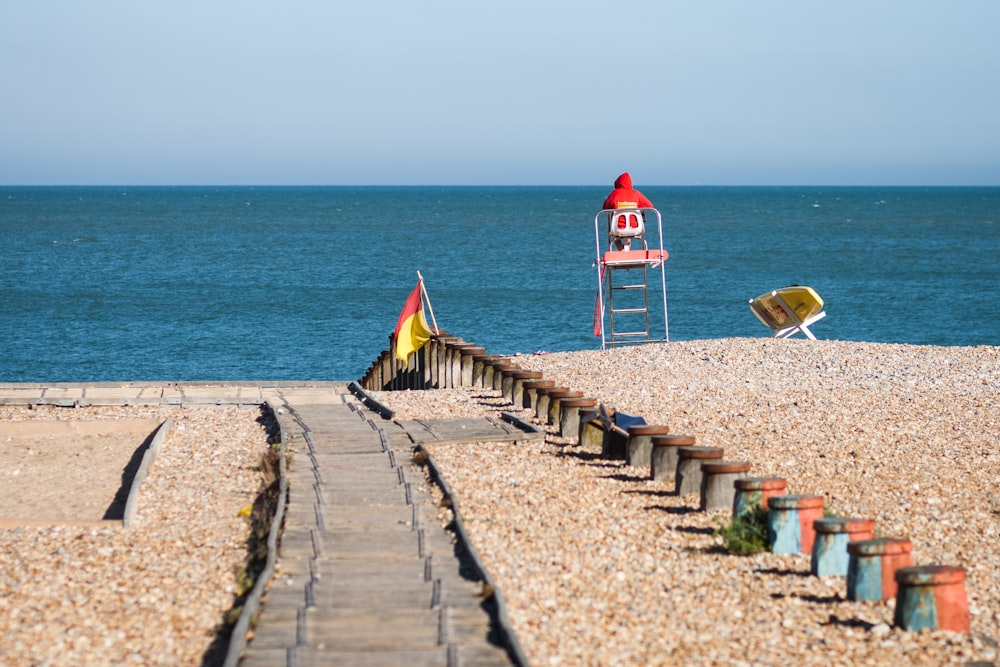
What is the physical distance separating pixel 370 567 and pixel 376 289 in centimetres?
4615

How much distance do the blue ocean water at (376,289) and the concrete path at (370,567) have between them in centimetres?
1830

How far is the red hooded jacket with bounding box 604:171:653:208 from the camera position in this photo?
22.1 metres

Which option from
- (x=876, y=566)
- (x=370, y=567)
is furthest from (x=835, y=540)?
(x=370, y=567)

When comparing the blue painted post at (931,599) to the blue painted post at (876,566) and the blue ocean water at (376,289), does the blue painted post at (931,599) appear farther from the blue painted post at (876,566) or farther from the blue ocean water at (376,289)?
the blue ocean water at (376,289)

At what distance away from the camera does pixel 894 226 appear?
358 feet

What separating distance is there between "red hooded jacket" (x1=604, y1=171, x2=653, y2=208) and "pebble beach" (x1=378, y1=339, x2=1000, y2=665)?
4052 millimetres

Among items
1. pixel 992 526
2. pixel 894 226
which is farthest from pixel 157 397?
pixel 894 226

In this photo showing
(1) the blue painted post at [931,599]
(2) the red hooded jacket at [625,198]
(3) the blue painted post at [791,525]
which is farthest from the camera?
(2) the red hooded jacket at [625,198]

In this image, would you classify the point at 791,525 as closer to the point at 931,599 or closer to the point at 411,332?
the point at 931,599

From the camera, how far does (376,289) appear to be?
54.3 m

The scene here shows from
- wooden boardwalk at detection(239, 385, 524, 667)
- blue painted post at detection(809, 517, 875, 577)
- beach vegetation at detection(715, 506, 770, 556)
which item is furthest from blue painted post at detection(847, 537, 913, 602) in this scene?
wooden boardwalk at detection(239, 385, 524, 667)

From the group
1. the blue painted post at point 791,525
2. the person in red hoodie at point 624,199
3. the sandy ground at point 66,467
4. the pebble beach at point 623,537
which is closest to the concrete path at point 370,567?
the pebble beach at point 623,537

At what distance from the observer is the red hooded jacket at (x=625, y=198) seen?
2212cm

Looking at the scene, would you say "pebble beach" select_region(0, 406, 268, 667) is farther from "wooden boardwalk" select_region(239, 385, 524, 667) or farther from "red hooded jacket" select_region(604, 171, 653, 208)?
"red hooded jacket" select_region(604, 171, 653, 208)
